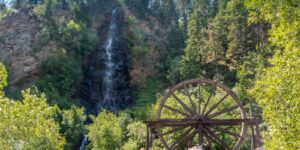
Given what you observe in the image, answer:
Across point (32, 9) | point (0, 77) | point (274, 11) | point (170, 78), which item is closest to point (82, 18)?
point (32, 9)

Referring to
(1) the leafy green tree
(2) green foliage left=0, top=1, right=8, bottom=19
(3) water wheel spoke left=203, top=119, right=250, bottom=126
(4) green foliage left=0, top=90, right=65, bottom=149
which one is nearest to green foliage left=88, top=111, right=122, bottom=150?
(4) green foliage left=0, top=90, right=65, bottom=149

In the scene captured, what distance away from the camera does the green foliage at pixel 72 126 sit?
107 feet

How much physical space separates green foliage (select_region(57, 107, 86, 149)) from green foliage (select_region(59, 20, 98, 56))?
15.2m

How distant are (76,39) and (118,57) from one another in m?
6.32

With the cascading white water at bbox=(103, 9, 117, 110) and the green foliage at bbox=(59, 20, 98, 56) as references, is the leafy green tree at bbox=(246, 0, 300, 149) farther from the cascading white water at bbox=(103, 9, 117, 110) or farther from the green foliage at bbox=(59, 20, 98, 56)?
the green foliage at bbox=(59, 20, 98, 56)

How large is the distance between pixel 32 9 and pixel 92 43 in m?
10.8

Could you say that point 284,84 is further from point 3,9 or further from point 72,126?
point 3,9

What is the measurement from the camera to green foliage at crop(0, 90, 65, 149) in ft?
46.5

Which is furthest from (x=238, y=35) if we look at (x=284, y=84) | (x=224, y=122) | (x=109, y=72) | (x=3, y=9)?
(x=3, y=9)

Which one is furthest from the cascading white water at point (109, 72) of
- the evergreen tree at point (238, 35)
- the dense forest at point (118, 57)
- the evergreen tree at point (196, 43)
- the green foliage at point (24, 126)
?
the green foliage at point (24, 126)

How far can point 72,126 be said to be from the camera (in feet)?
111

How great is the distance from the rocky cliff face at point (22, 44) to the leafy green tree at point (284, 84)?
39451mm

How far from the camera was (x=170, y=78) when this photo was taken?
4409cm

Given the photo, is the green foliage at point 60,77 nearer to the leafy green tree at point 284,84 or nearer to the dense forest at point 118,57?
the dense forest at point 118,57
